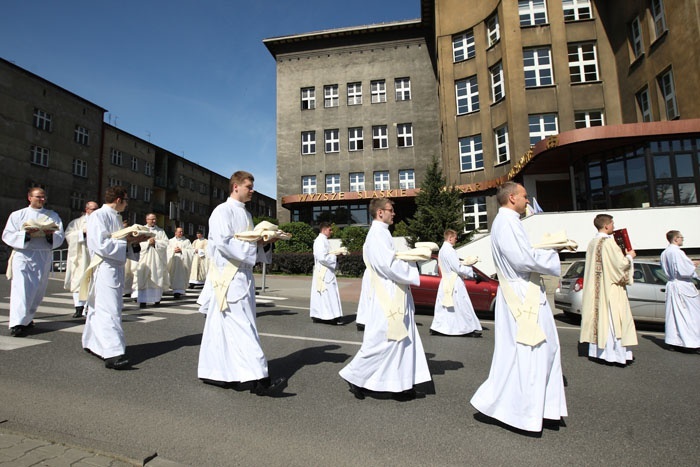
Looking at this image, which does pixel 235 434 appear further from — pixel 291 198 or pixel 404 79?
pixel 404 79

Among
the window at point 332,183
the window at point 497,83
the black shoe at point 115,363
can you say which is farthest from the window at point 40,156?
the black shoe at point 115,363

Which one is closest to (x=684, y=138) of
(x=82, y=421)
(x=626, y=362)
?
(x=626, y=362)

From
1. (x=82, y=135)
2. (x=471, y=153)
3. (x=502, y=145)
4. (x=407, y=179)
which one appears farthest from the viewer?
(x=82, y=135)

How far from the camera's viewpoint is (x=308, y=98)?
37.2m

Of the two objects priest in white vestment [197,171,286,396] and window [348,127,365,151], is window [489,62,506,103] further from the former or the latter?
priest in white vestment [197,171,286,396]

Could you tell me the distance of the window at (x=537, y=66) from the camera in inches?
970

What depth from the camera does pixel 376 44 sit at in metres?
36.3

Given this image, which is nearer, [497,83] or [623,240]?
[623,240]

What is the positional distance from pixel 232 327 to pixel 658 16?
24.6 meters

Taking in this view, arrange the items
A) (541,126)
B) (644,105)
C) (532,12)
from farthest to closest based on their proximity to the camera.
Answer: (532,12)
(541,126)
(644,105)

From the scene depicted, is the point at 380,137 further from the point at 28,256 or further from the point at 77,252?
the point at 28,256

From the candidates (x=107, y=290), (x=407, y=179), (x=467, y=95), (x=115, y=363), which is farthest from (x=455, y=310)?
(x=407, y=179)

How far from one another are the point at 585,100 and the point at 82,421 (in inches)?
1070

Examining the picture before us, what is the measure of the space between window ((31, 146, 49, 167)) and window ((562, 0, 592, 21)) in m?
38.9
